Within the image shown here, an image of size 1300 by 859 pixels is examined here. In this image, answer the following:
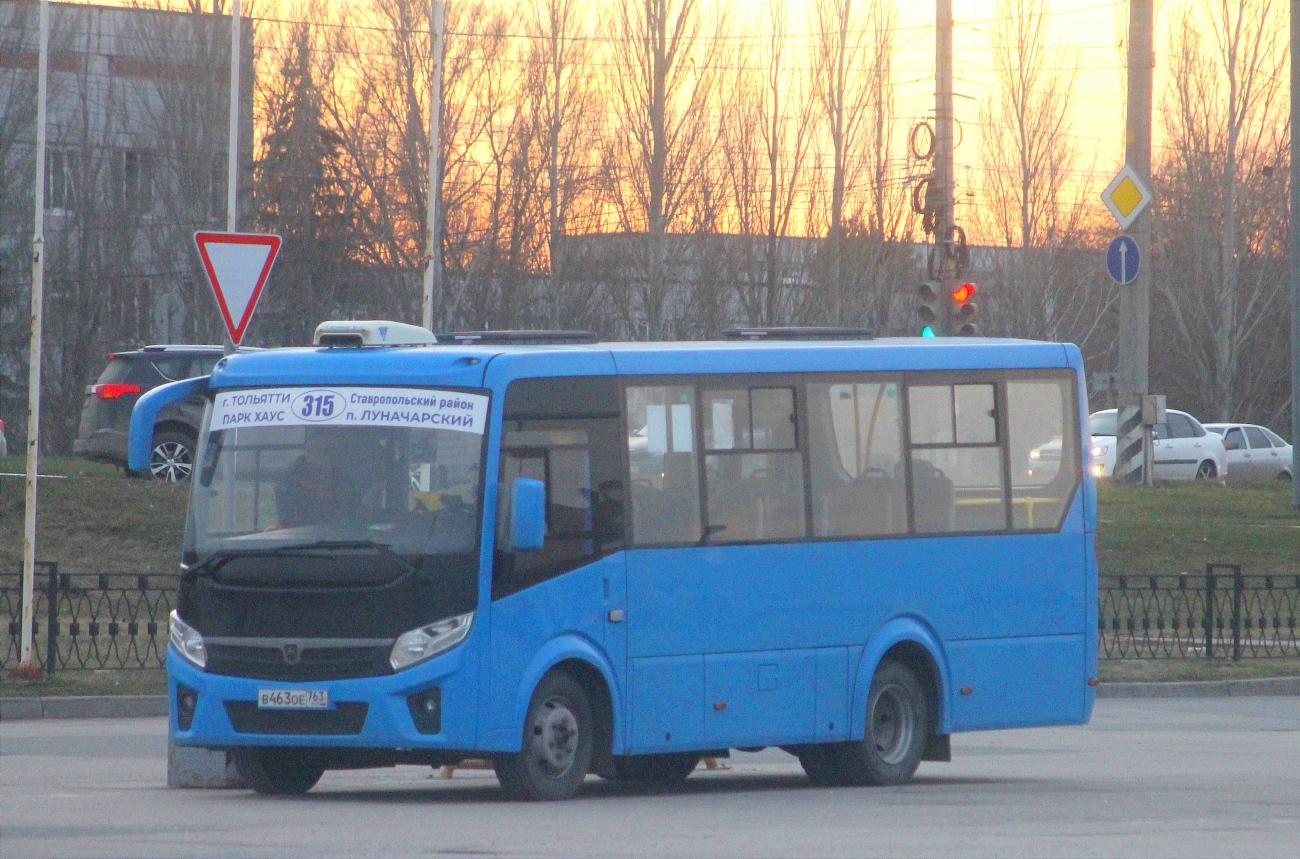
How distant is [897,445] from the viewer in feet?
38.5

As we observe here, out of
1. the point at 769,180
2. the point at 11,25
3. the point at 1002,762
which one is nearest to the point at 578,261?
the point at 769,180

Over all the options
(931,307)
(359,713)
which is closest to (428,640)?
(359,713)

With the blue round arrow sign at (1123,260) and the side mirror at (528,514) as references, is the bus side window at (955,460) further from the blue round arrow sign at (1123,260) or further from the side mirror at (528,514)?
the blue round arrow sign at (1123,260)

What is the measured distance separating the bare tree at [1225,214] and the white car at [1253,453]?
1542cm

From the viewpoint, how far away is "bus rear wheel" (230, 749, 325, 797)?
34.8ft

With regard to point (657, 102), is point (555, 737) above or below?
below

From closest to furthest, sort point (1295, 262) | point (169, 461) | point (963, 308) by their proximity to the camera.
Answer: point (963, 308), point (169, 461), point (1295, 262)

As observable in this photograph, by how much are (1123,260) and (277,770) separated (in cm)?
1949

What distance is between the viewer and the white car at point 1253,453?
44438mm

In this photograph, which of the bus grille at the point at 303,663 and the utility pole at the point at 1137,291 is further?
the utility pole at the point at 1137,291

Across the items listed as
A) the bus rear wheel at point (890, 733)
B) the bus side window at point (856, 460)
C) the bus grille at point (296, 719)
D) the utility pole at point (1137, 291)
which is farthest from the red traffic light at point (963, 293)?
the bus grille at point (296, 719)

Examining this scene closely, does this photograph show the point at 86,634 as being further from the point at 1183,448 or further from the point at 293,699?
the point at 1183,448

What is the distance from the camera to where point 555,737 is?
1013 cm

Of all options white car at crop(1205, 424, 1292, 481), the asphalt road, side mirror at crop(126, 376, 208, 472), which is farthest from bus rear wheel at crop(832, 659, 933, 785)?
white car at crop(1205, 424, 1292, 481)
